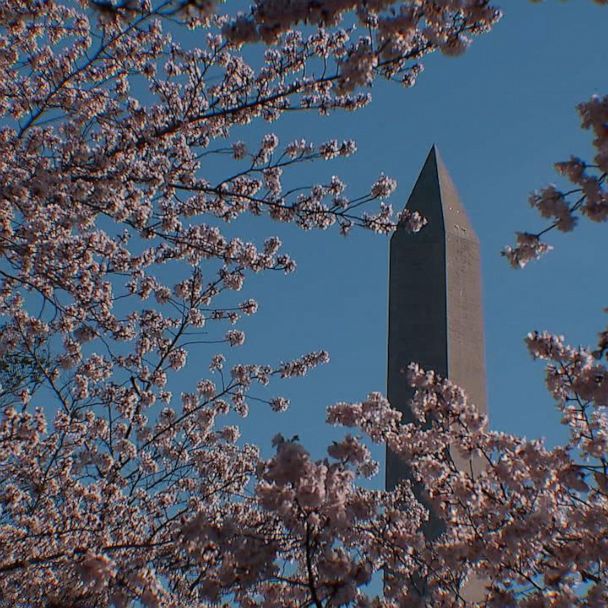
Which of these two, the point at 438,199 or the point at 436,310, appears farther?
the point at 438,199

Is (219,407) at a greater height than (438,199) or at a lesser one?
lesser

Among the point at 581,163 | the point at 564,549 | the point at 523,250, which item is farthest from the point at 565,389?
the point at 581,163

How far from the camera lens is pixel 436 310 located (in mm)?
8383

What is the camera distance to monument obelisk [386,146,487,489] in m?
8.20

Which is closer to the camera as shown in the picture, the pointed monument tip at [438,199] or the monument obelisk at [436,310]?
the monument obelisk at [436,310]

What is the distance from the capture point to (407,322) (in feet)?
27.5

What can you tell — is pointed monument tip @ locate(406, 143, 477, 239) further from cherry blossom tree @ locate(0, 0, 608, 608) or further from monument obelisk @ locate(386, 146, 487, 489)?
cherry blossom tree @ locate(0, 0, 608, 608)

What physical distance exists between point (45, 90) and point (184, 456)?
3.36 m

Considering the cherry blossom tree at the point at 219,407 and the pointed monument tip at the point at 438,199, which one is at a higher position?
the pointed monument tip at the point at 438,199

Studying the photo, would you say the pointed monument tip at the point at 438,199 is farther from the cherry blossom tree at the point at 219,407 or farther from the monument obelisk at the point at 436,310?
the cherry blossom tree at the point at 219,407

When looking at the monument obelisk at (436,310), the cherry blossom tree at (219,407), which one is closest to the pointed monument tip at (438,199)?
the monument obelisk at (436,310)

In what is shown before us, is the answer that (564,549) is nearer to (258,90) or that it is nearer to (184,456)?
(258,90)

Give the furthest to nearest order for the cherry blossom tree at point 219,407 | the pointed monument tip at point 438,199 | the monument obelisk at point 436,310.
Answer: the pointed monument tip at point 438,199 → the monument obelisk at point 436,310 → the cherry blossom tree at point 219,407

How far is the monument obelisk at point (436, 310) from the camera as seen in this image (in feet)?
26.9
